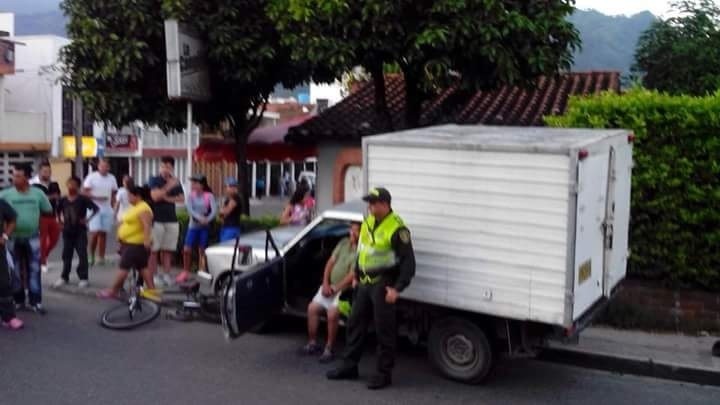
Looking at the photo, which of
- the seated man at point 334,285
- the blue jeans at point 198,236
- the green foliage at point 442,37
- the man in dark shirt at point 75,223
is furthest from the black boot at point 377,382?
the man in dark shirt at point 75,223

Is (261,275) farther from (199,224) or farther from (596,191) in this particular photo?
(199,224)

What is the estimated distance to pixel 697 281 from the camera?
31.7ft

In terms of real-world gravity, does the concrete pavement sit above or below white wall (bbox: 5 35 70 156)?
below

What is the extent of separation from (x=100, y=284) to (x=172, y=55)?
327 cm

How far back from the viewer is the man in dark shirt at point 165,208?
1173 centimetres

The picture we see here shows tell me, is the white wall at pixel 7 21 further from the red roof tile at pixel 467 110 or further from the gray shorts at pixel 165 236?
the gray shorts at pixel 165 236

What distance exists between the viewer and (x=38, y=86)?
3772cm

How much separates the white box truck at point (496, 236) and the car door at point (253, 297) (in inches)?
0.5

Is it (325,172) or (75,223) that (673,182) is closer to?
(325,172)

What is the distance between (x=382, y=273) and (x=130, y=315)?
3.66 meters

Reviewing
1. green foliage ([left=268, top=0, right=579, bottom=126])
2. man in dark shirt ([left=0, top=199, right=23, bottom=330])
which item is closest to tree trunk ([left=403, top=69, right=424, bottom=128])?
green foliage ([left=268, top=0, right=579, bottom=126])

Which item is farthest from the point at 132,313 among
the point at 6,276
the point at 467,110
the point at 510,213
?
the point at 467,110

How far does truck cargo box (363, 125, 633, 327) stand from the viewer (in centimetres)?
689

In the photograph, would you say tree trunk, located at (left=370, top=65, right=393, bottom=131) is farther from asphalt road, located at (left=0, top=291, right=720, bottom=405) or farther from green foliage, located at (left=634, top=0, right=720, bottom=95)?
green foliage, located at (left=634, top=0, right=720, bottom=95)
